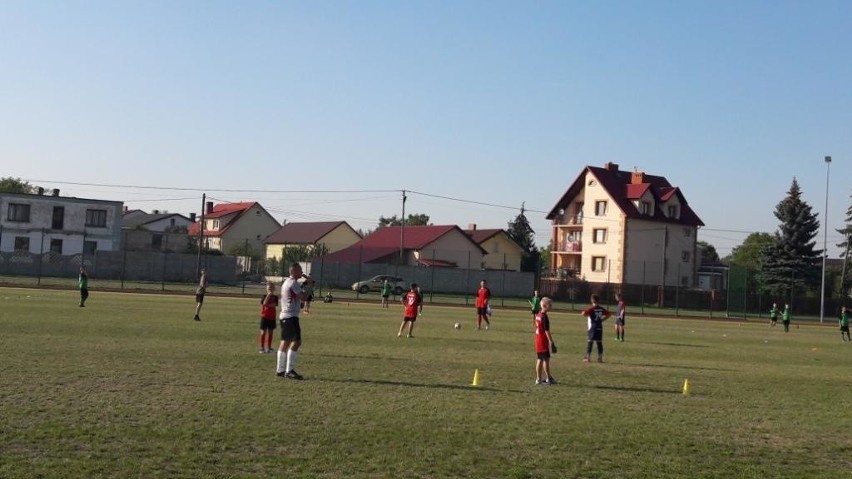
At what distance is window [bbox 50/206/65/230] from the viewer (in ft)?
262

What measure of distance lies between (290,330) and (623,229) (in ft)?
230

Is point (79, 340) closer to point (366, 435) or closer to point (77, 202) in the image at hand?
point (366, 435)

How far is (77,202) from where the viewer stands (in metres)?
80.4

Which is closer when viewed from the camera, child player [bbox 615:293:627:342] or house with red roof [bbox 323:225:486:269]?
child player [bbox 615:293:627:342]

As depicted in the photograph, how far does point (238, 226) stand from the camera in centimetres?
11850

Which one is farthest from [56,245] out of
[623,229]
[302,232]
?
[623,229]

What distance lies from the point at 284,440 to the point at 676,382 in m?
9.75

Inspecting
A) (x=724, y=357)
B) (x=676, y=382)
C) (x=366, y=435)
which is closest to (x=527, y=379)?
(x=676, y=382)

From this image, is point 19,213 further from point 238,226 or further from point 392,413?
point 392,413

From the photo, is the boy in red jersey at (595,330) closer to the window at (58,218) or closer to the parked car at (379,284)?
the parked car at (379,284)

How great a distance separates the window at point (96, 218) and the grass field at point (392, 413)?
203 feet

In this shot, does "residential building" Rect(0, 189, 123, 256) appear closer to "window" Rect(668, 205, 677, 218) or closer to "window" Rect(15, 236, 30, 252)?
"window" Rect(15, 236, 30, 252)

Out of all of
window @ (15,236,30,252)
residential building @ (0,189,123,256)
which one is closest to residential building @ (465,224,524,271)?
residential building @ (0,189,123,256)

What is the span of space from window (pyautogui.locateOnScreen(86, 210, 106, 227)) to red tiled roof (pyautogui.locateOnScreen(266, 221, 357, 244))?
99.5 feet
